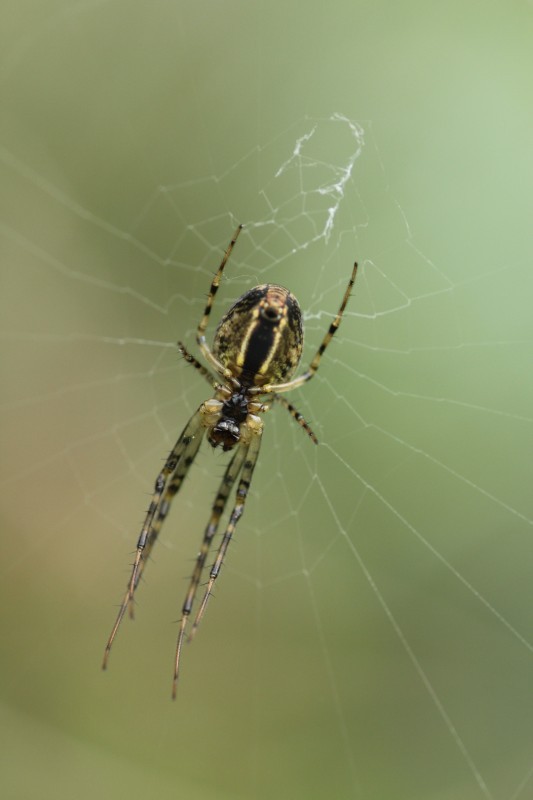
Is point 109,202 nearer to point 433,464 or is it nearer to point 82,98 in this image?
point 82,98

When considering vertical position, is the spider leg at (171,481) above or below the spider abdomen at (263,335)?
below

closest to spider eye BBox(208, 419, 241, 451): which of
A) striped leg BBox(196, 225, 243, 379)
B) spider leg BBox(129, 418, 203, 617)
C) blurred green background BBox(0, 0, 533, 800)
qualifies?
spider leg BBox(129, 418, 203, 617)

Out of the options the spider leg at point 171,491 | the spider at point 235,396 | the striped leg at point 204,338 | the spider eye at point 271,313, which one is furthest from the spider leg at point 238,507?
the spider eye at point 271,313

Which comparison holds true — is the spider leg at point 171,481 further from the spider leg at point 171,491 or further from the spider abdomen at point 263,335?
the spider abdomen at point 263,335

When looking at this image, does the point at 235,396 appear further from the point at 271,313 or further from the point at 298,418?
the point at 271,313

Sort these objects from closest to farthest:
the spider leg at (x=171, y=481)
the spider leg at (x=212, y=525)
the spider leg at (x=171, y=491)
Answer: the spider leg at (x=212, y=525) < the spider leg at (x=171, y=481) < the spider leg at (x=171, y=491)

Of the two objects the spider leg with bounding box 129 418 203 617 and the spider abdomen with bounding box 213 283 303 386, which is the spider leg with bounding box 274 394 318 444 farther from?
the spider leg with bounding box 129 418 203 617

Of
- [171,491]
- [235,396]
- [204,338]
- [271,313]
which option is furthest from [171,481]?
[271,313]

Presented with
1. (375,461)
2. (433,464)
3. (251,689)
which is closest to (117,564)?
(251,689)
